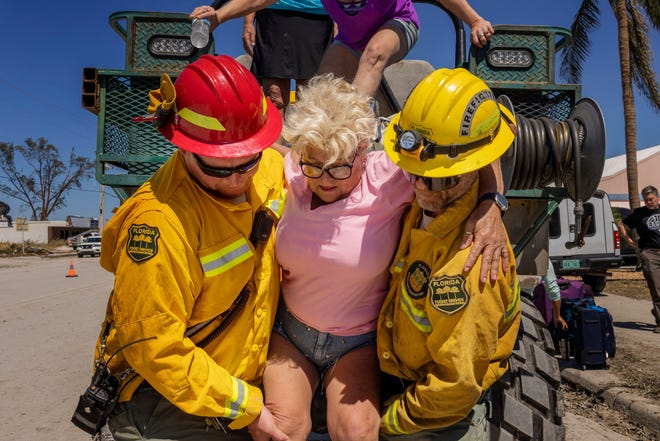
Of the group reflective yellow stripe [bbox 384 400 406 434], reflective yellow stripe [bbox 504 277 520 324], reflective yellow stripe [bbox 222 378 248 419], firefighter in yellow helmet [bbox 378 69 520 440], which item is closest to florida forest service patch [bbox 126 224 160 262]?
reflective yellow stripe [bbox 222 378 248 419]

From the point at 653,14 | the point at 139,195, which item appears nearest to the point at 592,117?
the point at 139,195

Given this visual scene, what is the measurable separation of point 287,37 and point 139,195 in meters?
1.70

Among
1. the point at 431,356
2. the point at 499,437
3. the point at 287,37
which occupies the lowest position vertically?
the point at 499,437

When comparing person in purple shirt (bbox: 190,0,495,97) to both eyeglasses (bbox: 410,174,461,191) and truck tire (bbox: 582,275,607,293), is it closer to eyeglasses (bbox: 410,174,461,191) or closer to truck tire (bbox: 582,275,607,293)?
eyeglasses (bbox: 410,174,461,191)

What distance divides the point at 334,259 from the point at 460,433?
0.78 m

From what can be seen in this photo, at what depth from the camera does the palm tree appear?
15414 millimetres

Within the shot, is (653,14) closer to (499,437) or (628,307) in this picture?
(628,307)

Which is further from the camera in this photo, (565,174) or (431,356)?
(565,174)

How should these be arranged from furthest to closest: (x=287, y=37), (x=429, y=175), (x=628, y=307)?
(x=628, y=307), (x=287, y=37), (x=429, y=175)

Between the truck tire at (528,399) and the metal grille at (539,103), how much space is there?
1312 mm

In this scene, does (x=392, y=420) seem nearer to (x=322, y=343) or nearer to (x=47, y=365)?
(x=322, y=343)

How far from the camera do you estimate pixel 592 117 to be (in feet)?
8.55

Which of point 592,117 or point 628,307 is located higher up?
point 592,117

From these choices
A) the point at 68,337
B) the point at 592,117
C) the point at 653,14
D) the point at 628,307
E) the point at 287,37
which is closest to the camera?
the point at 592,117
